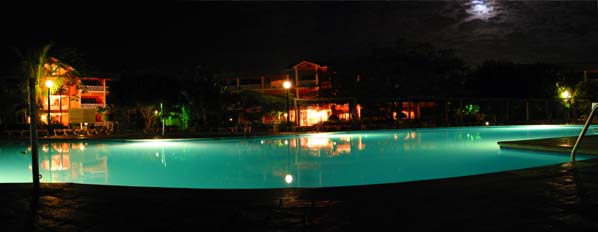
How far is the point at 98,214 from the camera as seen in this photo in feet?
→ 12.7

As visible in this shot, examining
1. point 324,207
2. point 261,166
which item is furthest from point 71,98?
point 324,207

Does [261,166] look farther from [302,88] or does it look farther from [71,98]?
[302,88]

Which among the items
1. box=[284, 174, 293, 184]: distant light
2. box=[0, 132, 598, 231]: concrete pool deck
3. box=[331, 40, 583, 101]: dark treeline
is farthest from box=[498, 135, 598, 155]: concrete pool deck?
box=[331, 40, 583, 101]: dark treeline

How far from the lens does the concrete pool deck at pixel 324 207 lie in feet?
11.2

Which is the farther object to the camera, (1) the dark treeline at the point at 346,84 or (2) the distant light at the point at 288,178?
(1) the dark treeline at the point at 346,84

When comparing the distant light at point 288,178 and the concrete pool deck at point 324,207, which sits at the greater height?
the concrete pool deck at point 324,207

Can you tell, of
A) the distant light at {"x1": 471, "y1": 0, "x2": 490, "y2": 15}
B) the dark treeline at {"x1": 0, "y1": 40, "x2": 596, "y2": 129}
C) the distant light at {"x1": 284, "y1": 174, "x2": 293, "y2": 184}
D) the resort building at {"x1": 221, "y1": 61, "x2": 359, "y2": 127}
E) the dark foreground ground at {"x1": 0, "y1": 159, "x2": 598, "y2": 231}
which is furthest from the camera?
the resort building at {"x1": 221, "y1": 61, "x2": 359, "y2": 127}

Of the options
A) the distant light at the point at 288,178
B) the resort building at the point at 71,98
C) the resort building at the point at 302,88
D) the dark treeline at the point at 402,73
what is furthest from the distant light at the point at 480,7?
the resort building at the point at 71,98

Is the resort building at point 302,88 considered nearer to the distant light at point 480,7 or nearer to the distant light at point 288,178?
the distant light at point 480,7

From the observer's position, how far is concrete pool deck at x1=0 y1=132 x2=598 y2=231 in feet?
11.2

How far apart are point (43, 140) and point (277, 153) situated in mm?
11762

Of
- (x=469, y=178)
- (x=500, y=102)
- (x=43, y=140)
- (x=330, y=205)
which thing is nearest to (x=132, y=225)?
(x=330, y=205)

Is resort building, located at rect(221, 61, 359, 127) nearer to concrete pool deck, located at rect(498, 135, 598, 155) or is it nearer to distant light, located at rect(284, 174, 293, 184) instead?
concrete pool deck, located at rect(498, 135, 598, 155)

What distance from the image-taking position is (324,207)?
4043mm
